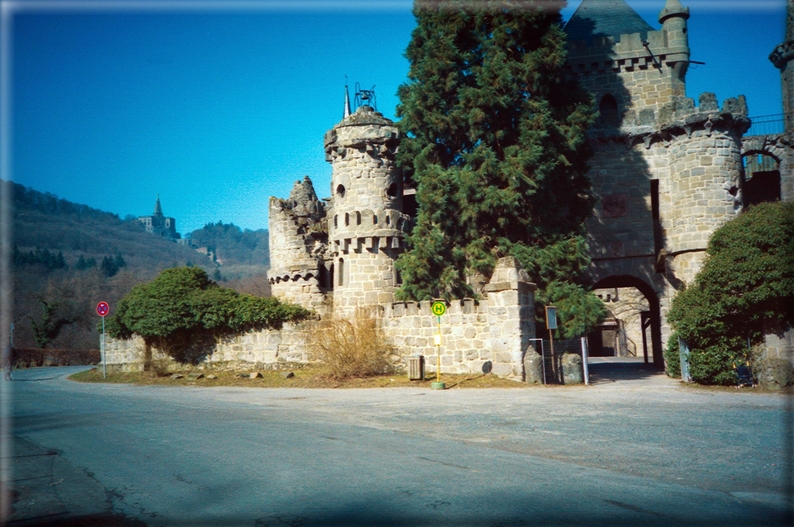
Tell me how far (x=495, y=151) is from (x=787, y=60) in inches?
1234

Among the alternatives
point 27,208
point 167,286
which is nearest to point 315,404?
point 167,286

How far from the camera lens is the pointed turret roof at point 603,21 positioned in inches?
1208

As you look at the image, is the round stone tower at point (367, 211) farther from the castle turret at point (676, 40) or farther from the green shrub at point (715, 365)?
the castle turret at point (676, 40)

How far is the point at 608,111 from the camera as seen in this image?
29.3 metres

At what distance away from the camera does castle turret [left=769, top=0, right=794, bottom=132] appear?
42.5m

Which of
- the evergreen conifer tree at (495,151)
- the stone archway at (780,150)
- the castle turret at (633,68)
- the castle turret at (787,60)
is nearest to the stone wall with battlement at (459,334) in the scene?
the evergreen conifer tree at (495,151)

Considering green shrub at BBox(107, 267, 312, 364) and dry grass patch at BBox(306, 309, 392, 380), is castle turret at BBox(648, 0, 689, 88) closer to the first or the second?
dry grass patch at BBox(306, 309, 392, 380)

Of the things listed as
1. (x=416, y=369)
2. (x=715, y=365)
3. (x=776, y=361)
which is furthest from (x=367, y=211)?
(x=776, y=361)

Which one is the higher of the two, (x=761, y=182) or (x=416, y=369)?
(x=761, y=182)

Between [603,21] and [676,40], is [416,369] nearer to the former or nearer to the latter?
[676,40]

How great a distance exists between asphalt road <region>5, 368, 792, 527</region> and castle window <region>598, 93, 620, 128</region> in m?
17.4

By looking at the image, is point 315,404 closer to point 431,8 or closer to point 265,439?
point 265,439

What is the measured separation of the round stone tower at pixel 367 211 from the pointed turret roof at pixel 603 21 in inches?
430

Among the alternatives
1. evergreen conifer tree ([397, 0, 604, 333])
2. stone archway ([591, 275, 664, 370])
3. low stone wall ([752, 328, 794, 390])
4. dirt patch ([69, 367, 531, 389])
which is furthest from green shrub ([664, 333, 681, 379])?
stone archway ([591, 275, 664, 370])
